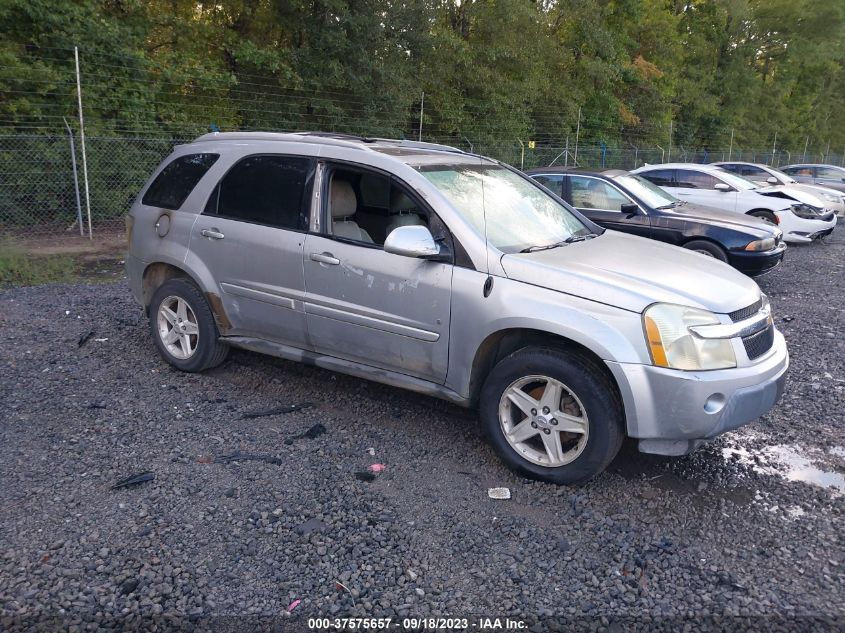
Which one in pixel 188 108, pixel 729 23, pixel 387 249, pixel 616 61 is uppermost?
pixel 729 23

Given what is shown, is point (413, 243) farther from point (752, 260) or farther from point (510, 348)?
point (752, 260)

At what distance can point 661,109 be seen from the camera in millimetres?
32000

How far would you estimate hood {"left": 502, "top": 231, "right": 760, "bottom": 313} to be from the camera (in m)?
3.72

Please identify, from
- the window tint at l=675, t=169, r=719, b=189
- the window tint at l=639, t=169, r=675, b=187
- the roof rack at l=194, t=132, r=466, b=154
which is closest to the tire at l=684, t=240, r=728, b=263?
the window tint at l=639, t=169, r=675, b=187

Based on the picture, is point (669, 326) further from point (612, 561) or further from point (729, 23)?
point (729, 23)

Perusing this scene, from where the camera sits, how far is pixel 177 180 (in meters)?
5.51

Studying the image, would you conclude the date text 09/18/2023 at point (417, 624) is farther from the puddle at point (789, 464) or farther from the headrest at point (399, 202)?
the headrest at point (399, 202)

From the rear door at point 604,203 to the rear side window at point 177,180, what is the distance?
18.7 feet

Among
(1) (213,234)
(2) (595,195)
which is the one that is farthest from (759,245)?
(1) (213,234)

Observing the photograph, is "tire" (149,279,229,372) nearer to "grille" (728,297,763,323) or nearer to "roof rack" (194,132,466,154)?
"roof rack" (194,132,466,154)

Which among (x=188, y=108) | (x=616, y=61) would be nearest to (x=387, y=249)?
(x=188, y=108)

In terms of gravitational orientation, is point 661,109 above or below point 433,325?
above

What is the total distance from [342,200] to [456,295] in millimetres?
1355

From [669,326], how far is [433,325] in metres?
1.36
